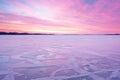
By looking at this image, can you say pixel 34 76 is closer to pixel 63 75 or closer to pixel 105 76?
pixel 63 75

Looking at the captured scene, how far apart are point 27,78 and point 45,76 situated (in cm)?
39

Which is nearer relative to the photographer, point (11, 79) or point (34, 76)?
point (11, 79)

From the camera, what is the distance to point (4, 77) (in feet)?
9.33

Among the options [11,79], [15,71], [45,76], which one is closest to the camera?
[11,79]

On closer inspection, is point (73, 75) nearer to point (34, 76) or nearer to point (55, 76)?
point (55, 76)

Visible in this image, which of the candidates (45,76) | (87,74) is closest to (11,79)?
(45,76)

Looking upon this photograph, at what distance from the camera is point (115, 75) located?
10.1 ft

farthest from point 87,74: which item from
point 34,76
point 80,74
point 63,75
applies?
point 34,76

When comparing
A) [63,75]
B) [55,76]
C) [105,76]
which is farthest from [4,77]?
[105,76]

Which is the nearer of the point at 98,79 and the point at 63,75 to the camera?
the point at 98,79

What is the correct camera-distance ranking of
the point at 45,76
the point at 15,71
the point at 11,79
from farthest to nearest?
the point at 15,71 < the point at 45,76 < the point at 11,79

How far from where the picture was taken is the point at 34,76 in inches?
116

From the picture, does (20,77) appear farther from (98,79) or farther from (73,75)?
(98,79)

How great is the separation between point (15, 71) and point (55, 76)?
41.4 inches
